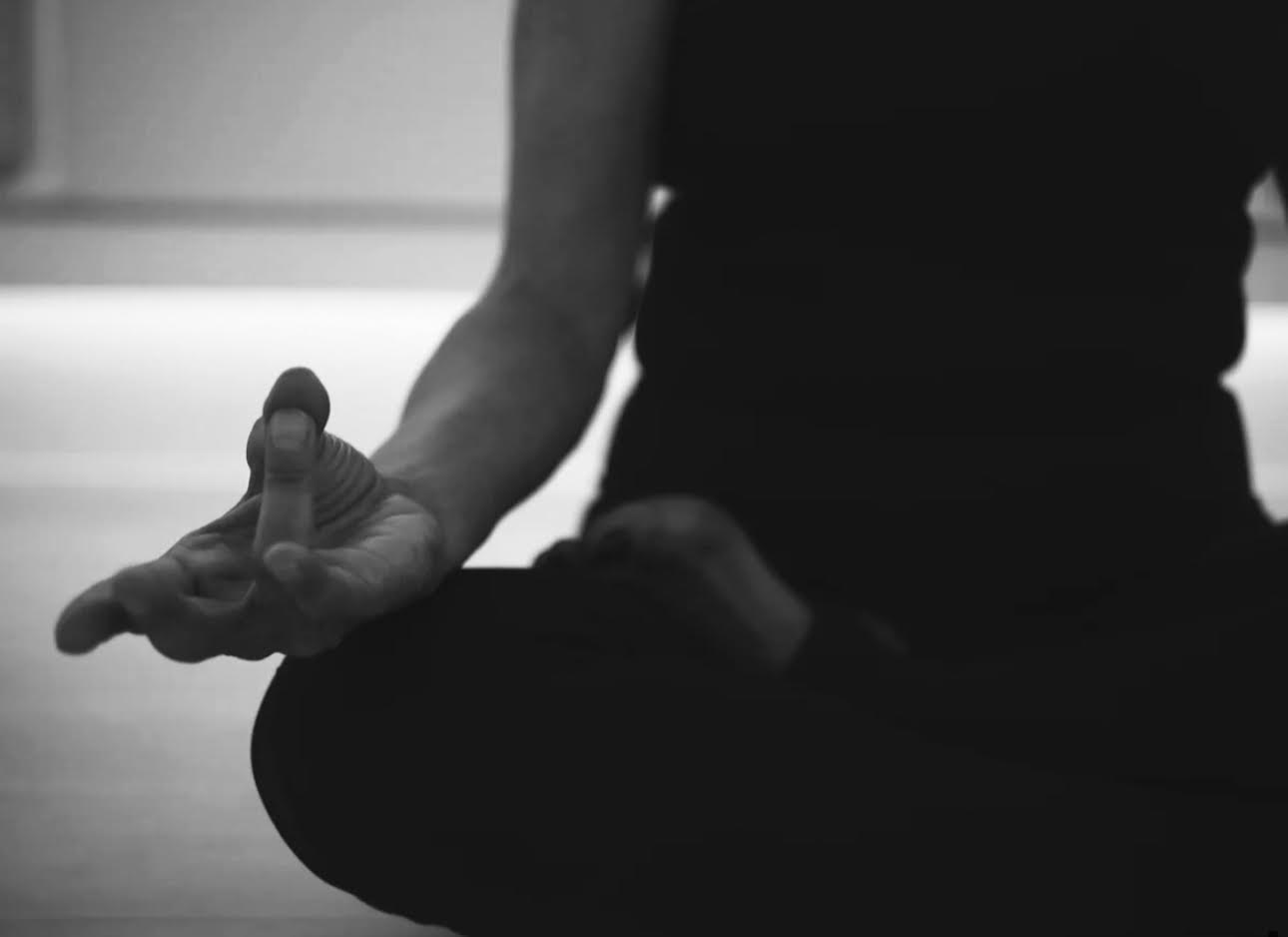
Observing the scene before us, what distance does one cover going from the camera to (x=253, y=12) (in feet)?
9.74

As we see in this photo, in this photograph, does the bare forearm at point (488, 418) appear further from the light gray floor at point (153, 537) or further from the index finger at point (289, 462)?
the light gray floor at point (153, 537)

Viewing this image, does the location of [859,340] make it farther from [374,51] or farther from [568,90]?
[374,51]

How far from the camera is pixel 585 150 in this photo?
0.84m

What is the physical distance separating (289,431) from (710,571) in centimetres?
33

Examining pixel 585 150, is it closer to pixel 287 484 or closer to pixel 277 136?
pixel 287 484

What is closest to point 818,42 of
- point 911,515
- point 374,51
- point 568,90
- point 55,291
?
point 568,90

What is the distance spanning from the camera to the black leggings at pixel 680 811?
0.53 m

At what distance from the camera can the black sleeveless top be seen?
80cm

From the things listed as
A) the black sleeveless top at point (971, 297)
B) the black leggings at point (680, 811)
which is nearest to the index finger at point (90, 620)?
the black leggings at point (680, 811)

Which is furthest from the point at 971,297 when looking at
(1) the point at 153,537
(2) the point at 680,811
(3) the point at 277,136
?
(3) the point at 277,136

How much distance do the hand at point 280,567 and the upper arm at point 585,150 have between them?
33cm

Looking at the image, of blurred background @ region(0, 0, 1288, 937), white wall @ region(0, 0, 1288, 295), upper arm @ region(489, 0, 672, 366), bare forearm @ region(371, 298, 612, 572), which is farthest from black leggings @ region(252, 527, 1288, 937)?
white wall @ region(0, 0, 1288, 295)

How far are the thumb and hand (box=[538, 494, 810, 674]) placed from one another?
295 mm

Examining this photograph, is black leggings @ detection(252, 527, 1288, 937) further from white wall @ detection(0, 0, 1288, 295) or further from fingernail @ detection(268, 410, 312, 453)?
white wall @ detection(0, 0, 1288, 295)
